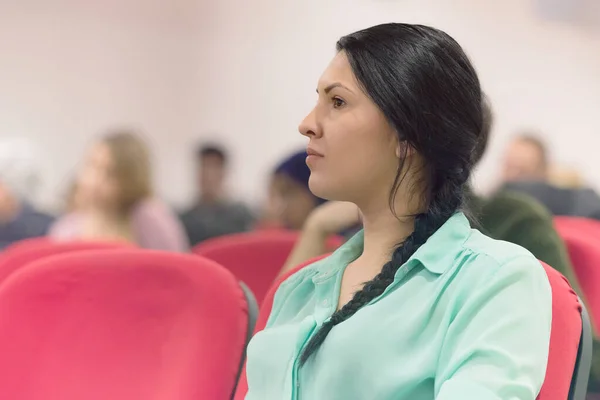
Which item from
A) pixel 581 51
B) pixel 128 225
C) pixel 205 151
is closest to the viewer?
pixel 128 225

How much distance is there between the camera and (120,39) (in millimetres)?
6211

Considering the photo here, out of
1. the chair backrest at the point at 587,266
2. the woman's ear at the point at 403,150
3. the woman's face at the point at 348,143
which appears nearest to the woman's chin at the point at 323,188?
the woman's face at the point at 348,143

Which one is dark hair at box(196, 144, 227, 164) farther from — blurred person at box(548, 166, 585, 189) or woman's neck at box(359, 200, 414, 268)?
woman's neck at box(359, 200, 414, 268)

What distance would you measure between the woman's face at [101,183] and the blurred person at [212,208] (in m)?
1.31

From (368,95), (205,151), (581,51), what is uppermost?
(368,95)

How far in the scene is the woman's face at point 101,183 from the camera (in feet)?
11.8

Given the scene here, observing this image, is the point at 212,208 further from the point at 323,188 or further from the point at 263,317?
the point at 323,188

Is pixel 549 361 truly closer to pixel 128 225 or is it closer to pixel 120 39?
pixel 128 225

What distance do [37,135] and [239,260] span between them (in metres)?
4.08

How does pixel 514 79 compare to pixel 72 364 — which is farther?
pixel 514 79

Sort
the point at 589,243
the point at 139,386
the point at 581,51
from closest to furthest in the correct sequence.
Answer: the point at 139,386, the point at 589,243, the point at 581,51

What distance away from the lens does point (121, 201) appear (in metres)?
3.60

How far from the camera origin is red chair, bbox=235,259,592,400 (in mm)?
1140

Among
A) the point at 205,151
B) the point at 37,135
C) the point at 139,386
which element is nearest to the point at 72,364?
the point at 139,386
